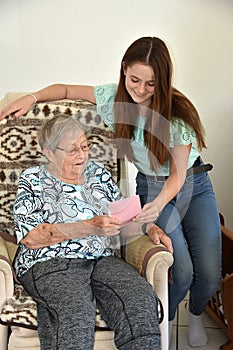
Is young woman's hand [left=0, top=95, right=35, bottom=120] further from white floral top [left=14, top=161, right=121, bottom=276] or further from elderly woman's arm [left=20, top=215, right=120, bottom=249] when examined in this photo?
elderly woman's arm [left=20, top=215, right=120, bottom=249]

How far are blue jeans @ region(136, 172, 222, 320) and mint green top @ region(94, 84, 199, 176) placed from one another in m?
0.06

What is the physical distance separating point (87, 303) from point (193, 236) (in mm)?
572

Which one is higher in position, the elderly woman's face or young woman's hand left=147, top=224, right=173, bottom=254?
the elderly woman's face

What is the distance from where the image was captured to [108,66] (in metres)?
2.92

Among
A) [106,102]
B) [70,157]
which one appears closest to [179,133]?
[106,102]

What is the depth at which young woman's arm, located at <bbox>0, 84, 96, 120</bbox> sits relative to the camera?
2.41 meters

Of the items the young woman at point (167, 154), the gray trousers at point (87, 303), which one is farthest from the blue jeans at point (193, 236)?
the gray trousers at point (87, 303)

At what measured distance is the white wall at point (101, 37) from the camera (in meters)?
2.86

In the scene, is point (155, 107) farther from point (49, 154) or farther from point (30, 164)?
point (30, 164)

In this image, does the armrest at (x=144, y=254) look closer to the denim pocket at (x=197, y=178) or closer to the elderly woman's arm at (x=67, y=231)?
the elderly woman's arm at (x=67, y=231)

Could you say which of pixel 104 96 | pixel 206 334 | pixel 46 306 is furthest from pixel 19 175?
pixel 206 334

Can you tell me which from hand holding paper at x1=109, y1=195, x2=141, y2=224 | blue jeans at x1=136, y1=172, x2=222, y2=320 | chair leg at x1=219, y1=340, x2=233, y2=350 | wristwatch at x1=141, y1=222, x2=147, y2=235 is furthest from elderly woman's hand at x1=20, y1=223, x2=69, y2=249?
chair leg at x1=219, y1=340, x2=233, y2=350

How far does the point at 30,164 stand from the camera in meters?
2.46

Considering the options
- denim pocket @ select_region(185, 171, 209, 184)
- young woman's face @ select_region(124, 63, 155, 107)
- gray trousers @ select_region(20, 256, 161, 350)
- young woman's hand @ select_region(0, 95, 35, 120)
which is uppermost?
young woman's face @ select_region(124, 63, 155, 107)
